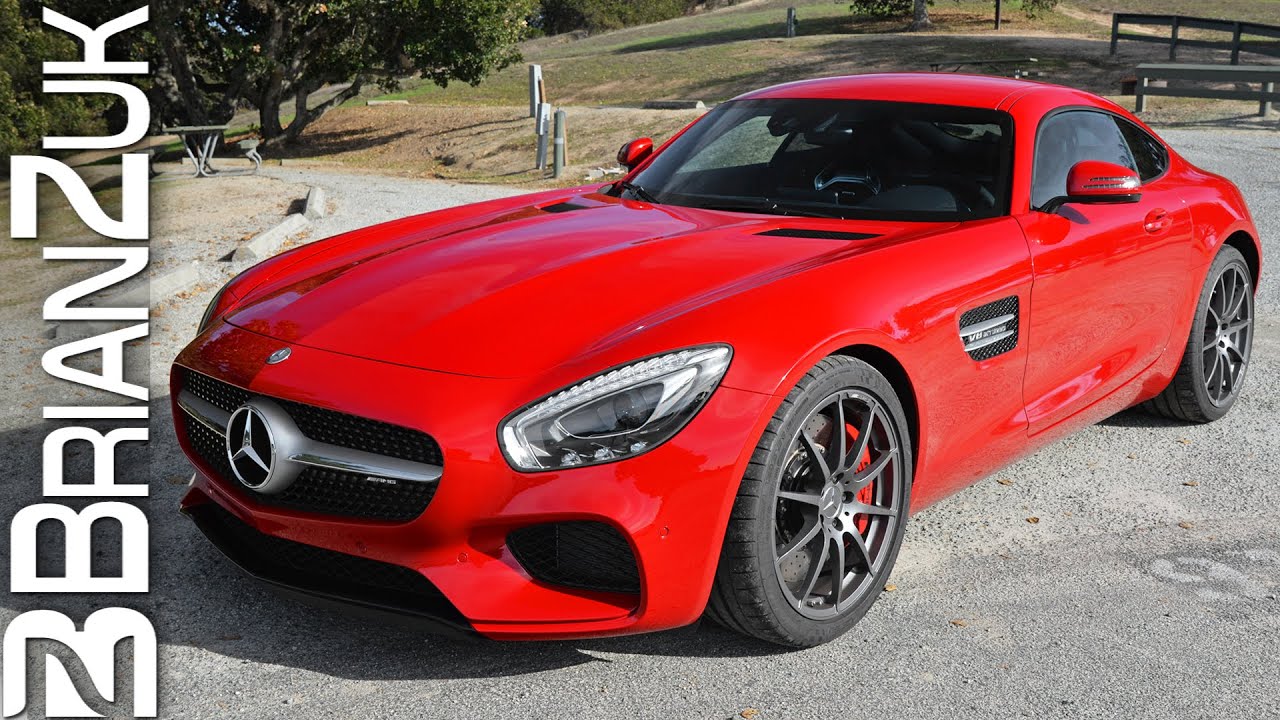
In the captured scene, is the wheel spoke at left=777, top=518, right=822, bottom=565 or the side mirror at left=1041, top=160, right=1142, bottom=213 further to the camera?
the side mirror at left=1041, top=160, right=1142, bottom=213

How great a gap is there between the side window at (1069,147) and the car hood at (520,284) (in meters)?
0.70

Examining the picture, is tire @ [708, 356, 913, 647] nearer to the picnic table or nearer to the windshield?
the windshield

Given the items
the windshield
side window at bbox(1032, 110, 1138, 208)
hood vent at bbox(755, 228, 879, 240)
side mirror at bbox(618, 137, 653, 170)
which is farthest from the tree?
hood vent at bbox(755, 228, 879, 240)

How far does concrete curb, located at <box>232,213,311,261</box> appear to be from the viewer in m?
9.52

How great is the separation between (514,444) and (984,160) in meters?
2.24

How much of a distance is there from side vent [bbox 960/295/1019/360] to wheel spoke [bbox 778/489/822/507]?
0.76m

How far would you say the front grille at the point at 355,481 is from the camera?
2998mm

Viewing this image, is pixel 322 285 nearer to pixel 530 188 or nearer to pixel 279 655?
pixel 279 655

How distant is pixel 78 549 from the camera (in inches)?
159

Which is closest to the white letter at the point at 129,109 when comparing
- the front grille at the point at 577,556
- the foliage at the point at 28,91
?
the front grille at the point at 577,556

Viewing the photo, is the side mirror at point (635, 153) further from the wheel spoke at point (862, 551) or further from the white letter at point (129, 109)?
the wheel spoke at point (862, 551)

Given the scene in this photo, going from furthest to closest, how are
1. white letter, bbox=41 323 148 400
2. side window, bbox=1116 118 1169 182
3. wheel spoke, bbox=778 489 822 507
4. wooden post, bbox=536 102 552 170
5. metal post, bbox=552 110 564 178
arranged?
wooden post, bbox=536 102 552 170 < metal post, bbox=552 110 564 178 < white letter, bbox=41 323 148 400 < side window, bbox=1116 118 1169 182 < wheel spoke, bbox=778 489 822 507

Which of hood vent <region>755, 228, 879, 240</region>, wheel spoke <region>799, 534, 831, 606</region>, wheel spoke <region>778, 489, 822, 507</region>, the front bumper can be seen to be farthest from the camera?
hood vent <region>755, 228, 879, 240</region>

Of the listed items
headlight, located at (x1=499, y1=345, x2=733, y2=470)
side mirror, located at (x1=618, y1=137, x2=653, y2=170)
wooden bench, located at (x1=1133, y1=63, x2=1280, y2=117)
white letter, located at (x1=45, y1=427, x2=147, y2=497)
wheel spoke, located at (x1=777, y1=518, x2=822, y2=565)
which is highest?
wooden bench, located at (x1=1133, y1=63, x2=1280, y2=117)
